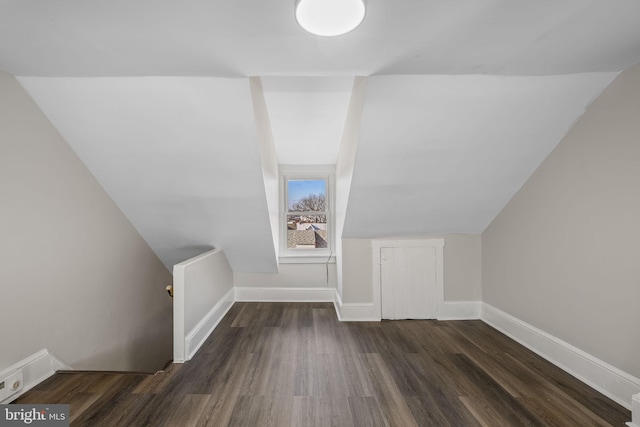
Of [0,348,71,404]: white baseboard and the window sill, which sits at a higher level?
the window sill

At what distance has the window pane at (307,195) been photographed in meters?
4.27

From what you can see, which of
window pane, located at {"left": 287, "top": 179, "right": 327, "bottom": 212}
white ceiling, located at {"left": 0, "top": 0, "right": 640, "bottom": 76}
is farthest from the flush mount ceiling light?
window pane, located at {"left": 287, "top": 179, "right": 327, "bottom": 212}

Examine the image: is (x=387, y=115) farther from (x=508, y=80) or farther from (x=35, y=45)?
(x=35, y=45)

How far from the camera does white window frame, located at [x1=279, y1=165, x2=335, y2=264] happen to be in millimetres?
4188

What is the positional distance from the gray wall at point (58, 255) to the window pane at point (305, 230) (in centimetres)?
186

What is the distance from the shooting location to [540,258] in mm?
2559

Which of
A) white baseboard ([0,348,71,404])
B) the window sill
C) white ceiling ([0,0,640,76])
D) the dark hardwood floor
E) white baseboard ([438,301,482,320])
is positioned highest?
white ceiling ([0,0,640,76])

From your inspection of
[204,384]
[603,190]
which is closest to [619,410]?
[603,190]

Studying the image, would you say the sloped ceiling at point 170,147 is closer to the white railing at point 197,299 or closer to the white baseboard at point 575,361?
the white railing at point 197,299

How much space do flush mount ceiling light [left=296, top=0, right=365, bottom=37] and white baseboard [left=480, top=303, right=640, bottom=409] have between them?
2605 millimetres

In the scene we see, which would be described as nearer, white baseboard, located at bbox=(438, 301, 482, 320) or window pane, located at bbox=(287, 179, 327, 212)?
white baseboard, located at bbox=(438, 301, 482, 320)

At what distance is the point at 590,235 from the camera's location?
6.90 ft

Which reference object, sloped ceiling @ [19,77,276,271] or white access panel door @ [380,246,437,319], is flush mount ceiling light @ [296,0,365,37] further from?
white access panel door @ [380,246,437,319]

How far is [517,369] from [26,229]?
3.64 metres
